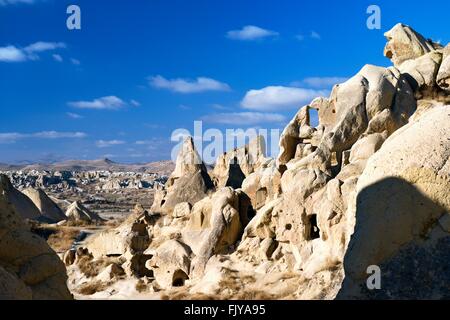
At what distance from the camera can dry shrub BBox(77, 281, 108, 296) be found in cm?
1733

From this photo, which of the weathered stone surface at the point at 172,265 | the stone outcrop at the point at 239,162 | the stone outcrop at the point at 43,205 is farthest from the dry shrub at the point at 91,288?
the stone outcrop at the point at 43,205

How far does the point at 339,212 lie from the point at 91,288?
8.98 metres

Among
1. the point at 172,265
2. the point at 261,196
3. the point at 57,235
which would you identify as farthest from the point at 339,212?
the point at 57,235

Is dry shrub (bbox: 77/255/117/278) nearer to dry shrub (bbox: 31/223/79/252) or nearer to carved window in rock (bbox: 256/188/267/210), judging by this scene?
dry shrub (bbox: 31/223/79/252)

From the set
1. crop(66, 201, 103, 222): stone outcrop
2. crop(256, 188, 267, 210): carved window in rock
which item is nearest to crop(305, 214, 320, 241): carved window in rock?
crop(256, 188, 267, 210): carved window in rock

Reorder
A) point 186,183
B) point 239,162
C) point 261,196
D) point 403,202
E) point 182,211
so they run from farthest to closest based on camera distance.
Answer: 1. point 239,162
2. point 186,183
3. point 182,211
4. point 261,196
5. point 403,202

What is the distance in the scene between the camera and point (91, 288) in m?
17.5

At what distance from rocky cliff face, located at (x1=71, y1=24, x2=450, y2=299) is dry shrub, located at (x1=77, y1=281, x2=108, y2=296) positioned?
4.31ft

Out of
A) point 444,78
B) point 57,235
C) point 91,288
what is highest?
point 444,78

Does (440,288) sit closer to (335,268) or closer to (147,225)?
(335,268)

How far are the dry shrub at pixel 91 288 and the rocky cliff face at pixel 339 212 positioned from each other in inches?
51.7

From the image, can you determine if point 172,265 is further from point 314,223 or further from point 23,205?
point 23,205

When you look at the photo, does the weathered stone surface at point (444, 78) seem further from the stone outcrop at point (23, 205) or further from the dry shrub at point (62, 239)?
the stone outcrop at point (23, 205)
